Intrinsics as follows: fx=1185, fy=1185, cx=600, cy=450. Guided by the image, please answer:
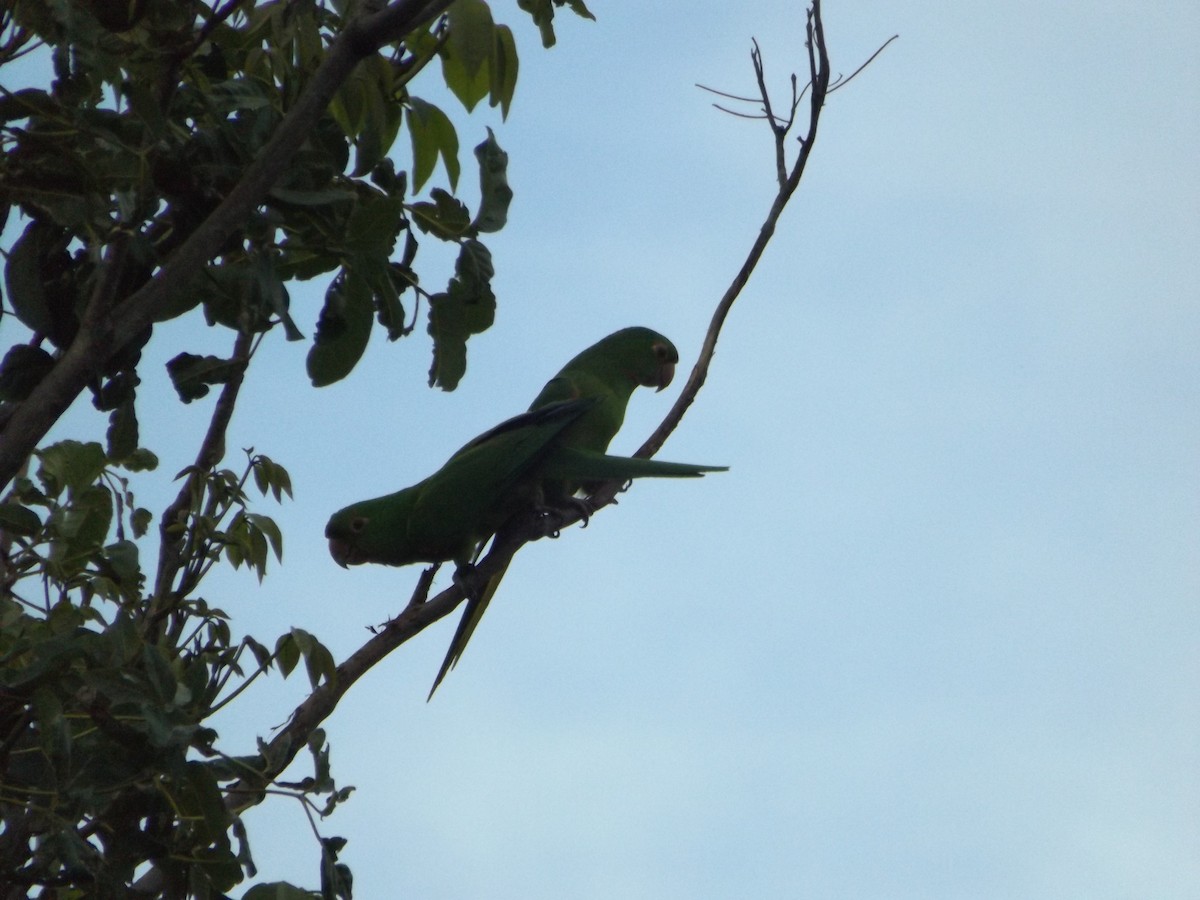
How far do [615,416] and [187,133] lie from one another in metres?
2.77

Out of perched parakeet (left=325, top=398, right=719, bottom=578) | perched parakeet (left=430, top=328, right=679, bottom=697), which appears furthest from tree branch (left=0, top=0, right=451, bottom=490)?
perched parakeet (left=430, top=328, right=679, bottom=697)

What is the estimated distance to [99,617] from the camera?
275 centimetres

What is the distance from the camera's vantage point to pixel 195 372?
2348 mm

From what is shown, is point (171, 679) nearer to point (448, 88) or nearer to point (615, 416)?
point (448, 88)

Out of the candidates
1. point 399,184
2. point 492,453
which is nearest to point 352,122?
point 399,184

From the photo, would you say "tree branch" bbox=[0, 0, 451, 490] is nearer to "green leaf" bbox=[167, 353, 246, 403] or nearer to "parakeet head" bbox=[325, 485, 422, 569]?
"green leaf" bbox=[167, 353, 246, 403]

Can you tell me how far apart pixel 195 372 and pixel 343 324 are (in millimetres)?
316

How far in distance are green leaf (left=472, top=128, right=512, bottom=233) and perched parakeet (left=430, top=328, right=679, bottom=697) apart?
203 centimetres

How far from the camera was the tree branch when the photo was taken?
1.73m

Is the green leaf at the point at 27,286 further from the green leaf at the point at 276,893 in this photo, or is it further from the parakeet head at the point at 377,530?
the parakeet head at the point at 377,530

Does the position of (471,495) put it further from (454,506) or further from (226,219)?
(226,219)

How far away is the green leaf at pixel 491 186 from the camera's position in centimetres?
236

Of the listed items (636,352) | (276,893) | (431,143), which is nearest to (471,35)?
(431,143)

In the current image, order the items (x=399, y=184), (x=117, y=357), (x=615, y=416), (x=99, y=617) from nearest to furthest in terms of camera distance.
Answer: (x=117, y=357) < (x=399, y=184) < (x=99, y=617) < (x=615, y=416)
